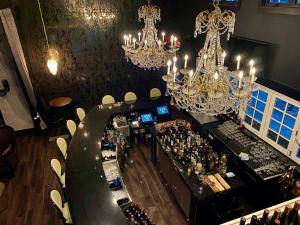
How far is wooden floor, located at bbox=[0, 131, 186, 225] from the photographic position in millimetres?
5109

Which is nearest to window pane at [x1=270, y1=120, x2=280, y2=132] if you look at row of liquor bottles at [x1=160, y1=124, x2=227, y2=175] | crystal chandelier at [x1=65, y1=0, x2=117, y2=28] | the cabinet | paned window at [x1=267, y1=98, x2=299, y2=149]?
paned window at [x1=267, y1=98, x2=299, y2=149]

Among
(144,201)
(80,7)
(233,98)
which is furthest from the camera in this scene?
(80,7)

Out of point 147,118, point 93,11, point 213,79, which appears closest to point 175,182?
point 147,118

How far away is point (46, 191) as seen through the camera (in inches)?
227

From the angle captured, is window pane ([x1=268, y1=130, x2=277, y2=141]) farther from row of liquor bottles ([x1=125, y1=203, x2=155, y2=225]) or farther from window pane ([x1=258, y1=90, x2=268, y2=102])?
row of liquor bottles ([x1=125, y1=203, x2=155, y2=225])

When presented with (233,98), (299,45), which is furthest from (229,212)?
(299,45)

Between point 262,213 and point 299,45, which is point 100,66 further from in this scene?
point 262,213

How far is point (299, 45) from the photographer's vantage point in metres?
4.04

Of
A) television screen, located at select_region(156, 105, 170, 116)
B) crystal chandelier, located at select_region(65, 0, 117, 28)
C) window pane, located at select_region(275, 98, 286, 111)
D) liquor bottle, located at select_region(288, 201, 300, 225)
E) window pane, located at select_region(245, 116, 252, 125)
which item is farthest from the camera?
crystal chandelier, located at select_region(65, 0, 117, 28)

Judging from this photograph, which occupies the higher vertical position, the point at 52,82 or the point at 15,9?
the point at 15,9

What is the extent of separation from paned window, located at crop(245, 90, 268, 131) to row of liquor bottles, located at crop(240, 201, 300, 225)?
9.59 feet

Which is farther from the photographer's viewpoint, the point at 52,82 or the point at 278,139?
the point at 52,82

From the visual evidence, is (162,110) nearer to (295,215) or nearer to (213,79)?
(213,79)

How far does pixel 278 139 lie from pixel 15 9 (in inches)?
311
